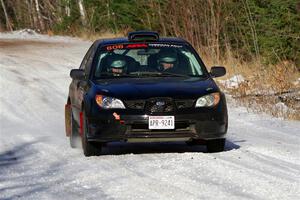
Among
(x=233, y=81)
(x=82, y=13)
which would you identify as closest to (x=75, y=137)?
(x=233, y=81)

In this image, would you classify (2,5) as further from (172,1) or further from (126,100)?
(126,100)

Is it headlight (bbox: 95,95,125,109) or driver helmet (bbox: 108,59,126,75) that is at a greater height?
driver helmet (bbox: 108,59,126,75)

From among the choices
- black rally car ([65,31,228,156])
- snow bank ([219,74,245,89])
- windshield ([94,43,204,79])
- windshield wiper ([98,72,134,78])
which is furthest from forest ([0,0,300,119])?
windshield wiper ([98,72,134,78])

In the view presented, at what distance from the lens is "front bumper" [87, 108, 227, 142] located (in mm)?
10641

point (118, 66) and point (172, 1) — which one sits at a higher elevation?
point (118, 66)

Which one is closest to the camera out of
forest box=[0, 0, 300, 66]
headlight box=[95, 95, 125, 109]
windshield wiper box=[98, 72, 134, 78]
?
headlight box=[95, 95, 125, 109]

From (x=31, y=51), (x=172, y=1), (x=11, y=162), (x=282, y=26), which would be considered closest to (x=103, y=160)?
(x=11, y=162)

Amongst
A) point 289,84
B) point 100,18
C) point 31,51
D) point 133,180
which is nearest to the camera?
point 133,180

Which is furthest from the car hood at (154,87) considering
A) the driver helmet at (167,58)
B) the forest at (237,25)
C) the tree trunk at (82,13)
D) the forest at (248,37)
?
the tree trunk at (82,13)

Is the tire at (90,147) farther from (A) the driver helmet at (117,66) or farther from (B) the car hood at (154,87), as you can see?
(A) the driver helmet at (117,66)

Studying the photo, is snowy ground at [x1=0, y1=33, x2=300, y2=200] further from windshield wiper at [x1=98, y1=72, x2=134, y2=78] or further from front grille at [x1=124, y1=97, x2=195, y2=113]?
windshield wiper at [x1=98, y1=72, x2=134, y2=78]

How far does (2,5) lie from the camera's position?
81.2 metres

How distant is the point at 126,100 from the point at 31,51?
19.3 meters

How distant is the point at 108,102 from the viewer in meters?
10.8
